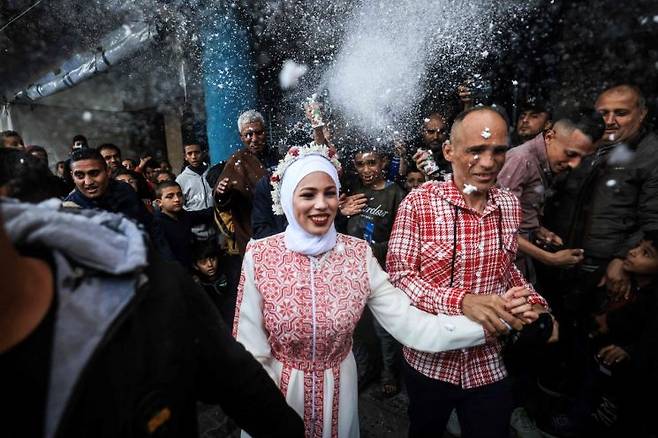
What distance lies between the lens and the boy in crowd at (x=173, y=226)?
13.4 ft

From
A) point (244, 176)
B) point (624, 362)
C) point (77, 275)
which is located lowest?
point (624, 362)

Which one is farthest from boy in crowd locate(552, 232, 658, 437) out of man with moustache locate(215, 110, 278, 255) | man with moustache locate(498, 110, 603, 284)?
man with moustache locate(215, 110, 278, 255)

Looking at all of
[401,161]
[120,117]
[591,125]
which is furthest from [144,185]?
[120,117]

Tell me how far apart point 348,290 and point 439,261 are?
1.81ft

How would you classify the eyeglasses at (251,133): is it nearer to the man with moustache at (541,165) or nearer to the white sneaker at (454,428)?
the man with moustache at (541,165)

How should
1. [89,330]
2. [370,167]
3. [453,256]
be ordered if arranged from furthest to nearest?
[370,167] → [453,256] → [89,330]

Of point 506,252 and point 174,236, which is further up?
point 506,252

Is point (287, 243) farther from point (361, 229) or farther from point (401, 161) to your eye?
point (401, 161)

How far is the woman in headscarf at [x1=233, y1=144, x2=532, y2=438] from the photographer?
1.87m

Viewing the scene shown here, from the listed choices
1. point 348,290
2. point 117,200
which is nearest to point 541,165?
point 348,290

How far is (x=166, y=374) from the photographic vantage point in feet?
2.85

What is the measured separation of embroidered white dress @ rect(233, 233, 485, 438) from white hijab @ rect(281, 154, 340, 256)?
0.05 meters

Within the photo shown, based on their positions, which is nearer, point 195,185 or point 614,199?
point 614,199

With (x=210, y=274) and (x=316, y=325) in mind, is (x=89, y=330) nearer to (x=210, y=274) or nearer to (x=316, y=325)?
(x=316, y=325)
